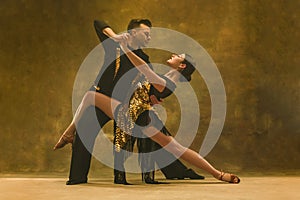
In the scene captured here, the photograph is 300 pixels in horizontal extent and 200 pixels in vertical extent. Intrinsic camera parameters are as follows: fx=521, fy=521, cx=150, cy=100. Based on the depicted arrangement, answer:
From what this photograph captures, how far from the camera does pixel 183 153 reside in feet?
13.7

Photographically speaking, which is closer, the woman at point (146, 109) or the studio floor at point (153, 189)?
the studio floor at point (153, 189)

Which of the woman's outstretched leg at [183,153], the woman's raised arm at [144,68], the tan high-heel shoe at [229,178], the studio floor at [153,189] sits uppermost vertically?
the woman's raised arm at [144,68]

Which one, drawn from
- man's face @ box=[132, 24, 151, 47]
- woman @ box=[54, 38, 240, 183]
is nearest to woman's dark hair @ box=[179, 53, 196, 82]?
woman @ box=[54, 38, 240, 183]

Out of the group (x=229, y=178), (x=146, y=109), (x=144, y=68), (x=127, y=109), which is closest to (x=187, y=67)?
(x=144, y=68)

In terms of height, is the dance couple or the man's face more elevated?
the man's face

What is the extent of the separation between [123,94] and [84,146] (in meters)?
0.50

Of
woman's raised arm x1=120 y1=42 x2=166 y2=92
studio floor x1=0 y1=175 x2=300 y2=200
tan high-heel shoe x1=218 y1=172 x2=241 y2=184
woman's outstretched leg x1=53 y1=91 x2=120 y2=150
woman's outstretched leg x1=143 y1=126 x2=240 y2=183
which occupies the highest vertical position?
woman's raised arm x1=120 y1=42 x2=166 y2=92

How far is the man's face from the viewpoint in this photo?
4034 millimetres

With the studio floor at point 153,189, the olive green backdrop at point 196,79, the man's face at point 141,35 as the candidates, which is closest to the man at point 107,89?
the man's face at point 141,35

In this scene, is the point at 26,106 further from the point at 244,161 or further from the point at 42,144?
the point at 244,161

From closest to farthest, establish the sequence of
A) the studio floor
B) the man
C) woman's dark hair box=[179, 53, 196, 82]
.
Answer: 1. the studio floor
2. the man
3. woman's dark hair box=[179, 53, 196, 82]

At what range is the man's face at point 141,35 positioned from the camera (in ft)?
13.2

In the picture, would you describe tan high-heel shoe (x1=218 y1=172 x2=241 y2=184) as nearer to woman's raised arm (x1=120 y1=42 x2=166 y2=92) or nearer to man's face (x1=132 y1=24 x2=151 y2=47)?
woman's raised arm (x1=120 y1=42 x2=166 y2=92)

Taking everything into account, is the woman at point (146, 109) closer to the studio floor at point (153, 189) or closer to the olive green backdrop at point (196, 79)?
the studio floor at point (153, 189)
